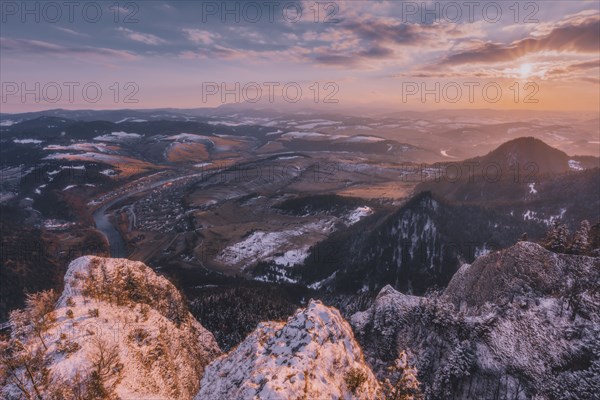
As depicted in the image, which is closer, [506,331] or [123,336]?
[123,336]

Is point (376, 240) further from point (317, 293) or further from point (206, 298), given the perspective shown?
point (206, 298)

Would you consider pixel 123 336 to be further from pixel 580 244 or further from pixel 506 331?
pixel 580 244

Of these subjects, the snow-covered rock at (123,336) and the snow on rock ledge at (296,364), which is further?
the snow-covered rock at (123,336)

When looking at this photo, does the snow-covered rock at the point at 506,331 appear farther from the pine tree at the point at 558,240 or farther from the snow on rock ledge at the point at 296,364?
the snow on rock ledge at the point at 296,364

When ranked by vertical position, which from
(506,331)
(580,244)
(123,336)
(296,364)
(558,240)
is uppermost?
(580,244)

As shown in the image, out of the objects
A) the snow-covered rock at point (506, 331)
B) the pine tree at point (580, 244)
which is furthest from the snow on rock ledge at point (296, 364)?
the pine tree at point (580, 244)

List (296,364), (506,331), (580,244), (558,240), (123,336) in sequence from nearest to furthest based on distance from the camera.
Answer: (296,364)
(123,336)
(506,331)
(580,244)
(558,240)

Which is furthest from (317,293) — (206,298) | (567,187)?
(567,187)

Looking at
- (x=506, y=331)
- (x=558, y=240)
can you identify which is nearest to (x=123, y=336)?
(x=506, y=331)
